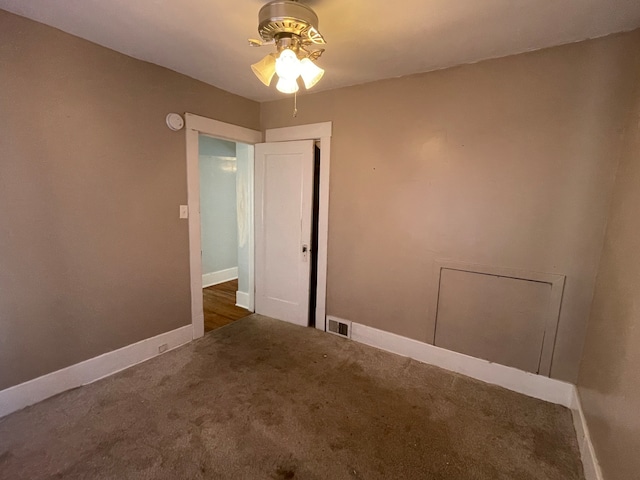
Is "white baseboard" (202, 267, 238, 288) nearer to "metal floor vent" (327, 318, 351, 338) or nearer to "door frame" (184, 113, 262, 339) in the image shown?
"door frame" (184, 113, 262, 339)

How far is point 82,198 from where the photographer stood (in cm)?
207

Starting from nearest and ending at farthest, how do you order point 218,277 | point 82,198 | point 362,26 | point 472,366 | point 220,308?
point 362,26
point 82,198
point 472,366
point 220,308
point 218,277

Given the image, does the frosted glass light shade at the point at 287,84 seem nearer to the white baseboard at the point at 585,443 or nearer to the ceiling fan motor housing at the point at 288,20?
the ceiling fan motor housing at the point at 288,20

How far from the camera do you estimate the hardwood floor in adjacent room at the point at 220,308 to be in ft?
11.1

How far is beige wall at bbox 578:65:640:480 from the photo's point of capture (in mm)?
1226

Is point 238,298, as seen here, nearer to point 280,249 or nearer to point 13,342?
point 280,249

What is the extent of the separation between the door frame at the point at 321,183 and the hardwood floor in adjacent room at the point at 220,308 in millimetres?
1039

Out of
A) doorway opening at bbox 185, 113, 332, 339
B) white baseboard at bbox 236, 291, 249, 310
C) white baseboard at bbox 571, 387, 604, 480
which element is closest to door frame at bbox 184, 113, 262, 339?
doorway opening at bbox 185, 113, 332, 339

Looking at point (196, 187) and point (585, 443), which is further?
point (196, 187)

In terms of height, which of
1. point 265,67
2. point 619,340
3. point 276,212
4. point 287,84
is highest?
point 265,67

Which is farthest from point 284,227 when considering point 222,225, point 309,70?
point 222,225

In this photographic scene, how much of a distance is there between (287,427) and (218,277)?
141 inches

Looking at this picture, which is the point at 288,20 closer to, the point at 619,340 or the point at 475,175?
the point at 475,175

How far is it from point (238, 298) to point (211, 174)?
2120mm
